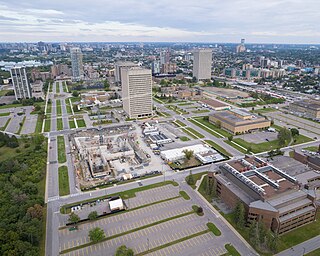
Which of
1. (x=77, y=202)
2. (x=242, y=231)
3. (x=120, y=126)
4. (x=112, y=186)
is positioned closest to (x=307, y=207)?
(x=242, y=231)

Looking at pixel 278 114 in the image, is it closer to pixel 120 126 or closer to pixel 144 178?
pixel 120 126

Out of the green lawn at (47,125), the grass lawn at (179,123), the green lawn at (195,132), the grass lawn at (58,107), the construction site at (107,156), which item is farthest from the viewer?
the grass lawn at (58,107)

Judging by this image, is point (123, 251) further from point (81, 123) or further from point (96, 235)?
point (81, 123)

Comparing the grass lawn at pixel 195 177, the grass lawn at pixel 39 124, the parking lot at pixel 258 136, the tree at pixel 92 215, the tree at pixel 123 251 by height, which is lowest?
the grass lawn at pixel 195 177

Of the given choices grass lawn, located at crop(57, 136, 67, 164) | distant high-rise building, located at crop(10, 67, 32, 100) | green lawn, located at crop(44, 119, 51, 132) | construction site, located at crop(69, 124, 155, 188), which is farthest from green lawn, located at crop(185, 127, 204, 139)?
distant high-rise building, located at crop(10, 67, 32, 100)

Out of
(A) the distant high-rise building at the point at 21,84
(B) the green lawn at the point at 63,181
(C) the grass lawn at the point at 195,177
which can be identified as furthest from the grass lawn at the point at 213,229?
(A) the distant high-rise building at the point at 21,84

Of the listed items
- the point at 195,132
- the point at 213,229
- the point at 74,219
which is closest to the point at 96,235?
the point at 74,219

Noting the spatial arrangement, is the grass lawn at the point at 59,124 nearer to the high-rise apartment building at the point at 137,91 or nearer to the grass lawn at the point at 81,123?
the grass lawn at the point at 81,123

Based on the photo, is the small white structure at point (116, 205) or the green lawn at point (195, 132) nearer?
the small white structure at point (116, 205)
